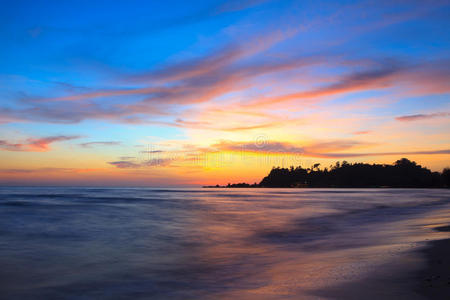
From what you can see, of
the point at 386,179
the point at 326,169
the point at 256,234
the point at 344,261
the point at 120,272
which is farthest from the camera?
the point at 326,169

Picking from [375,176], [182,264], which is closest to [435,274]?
[182,264]

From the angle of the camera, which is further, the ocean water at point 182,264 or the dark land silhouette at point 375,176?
the dark land silhouette at point 375,176

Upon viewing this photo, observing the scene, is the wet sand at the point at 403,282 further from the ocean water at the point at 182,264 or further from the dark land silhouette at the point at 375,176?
the dark land silhouette at the point at 375,176

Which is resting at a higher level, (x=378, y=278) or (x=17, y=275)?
(x=378, y=278)

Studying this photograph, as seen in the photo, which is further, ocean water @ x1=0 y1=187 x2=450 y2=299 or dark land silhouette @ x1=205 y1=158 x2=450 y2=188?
dark land silhouette @ x1=205 y1=158 x2=450 y2=188

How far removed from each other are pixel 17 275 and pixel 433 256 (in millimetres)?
7614

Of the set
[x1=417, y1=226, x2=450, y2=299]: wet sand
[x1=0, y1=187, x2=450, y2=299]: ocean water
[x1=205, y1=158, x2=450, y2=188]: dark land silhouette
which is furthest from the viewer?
[x1=205, y1=158, x2=450, y2=188]: dark land silhouette

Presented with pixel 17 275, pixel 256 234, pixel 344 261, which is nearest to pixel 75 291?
pixel 17 275

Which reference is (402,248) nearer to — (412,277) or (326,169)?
(412,277)

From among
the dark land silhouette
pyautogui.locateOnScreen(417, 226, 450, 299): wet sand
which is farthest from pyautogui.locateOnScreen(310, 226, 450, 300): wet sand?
the dark land silhouette

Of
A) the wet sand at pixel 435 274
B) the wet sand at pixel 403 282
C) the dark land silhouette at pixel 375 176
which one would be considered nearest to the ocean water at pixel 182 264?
the wet sand at pixel 403 282

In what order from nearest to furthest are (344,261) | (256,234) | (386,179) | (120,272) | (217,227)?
1. (344,261)
2. (120,272)
3. (256,234)
4. (217,227)
5. (386,179)

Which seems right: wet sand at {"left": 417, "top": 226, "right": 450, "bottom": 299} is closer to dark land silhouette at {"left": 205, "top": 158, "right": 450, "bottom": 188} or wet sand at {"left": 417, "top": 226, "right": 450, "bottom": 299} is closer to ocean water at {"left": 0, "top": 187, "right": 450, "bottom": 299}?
ocean water at {"left": 0, "top": 187, "right": 450, "bottom": 299}

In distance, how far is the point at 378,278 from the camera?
4.73 metres
